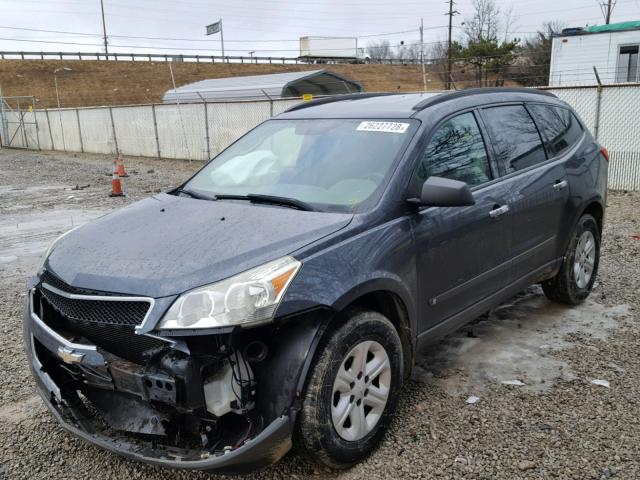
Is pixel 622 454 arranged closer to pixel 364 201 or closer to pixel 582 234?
pixel 364 201

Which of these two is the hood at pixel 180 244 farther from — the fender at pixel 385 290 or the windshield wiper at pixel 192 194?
the fender at pixel 385 290

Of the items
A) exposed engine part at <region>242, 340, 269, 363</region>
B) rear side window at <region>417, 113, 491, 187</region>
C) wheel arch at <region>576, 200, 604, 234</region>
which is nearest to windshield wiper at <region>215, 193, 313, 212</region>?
rear side window at <region>417, 113, 491, 187</region>

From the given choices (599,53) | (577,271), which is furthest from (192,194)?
(599,53)

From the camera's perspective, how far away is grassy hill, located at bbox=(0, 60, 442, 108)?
165 feet

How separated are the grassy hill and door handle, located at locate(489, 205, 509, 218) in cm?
4504

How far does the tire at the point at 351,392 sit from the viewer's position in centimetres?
253

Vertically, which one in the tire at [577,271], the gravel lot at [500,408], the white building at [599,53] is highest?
the white building at [599,53]

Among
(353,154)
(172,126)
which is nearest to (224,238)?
(353,154)

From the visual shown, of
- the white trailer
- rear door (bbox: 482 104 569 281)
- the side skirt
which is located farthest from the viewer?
the white trailer

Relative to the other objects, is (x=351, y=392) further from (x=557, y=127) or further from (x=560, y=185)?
(x=557, y=127)

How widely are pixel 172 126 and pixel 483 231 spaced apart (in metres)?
18.6

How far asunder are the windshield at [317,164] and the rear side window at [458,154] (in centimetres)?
19

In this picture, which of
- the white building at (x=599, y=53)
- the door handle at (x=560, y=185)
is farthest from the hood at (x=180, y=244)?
the white building at (x=599, y=53)

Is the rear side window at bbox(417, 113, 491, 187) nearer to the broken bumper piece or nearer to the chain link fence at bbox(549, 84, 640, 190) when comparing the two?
the broken bumper piece
